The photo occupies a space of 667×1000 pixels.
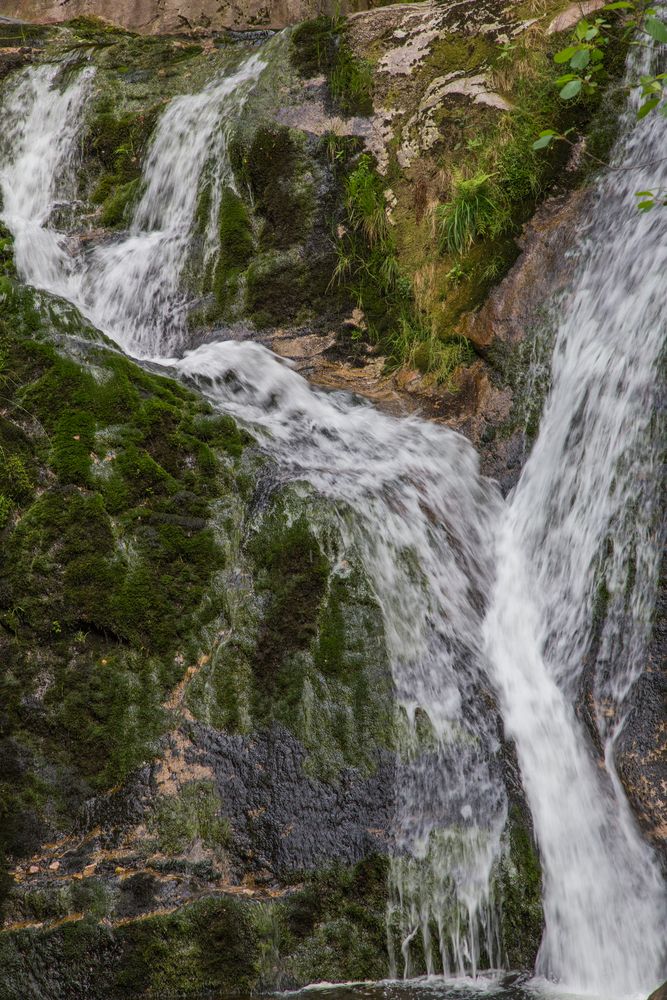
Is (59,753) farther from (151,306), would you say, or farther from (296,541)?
(151,306)

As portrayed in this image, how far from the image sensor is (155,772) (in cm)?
397

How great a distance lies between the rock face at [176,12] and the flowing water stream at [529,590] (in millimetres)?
6319

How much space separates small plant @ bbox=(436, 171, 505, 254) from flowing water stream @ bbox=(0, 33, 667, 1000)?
80 centimetres

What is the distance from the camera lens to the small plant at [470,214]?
663cm

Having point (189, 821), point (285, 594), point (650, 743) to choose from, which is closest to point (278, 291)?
point (285, 594)

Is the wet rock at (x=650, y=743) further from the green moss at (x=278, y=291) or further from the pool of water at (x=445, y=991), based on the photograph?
the green moss at (x=278, y=291)

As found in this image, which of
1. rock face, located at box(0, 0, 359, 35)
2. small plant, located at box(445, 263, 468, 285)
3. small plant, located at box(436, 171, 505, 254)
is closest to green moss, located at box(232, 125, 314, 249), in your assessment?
small plant, located at box(436, 171, 505, 254)

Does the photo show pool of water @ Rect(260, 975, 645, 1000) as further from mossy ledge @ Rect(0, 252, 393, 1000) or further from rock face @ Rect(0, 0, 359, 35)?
rock face @ Rect(0, 0, 359, 35)

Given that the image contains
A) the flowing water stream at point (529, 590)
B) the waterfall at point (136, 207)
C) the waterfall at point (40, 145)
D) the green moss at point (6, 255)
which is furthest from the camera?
the waterfall at point (40, 145)

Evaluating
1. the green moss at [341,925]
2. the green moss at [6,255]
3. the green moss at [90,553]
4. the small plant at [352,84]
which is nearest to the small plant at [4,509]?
the green moss at [90,553]

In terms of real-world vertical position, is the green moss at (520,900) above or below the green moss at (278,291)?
below

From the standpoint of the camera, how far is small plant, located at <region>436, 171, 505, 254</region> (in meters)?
6.63

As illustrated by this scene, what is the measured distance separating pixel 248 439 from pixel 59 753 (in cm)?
203

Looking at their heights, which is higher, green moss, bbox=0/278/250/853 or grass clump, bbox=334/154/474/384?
grass clump, bbox=334/154/474/384
